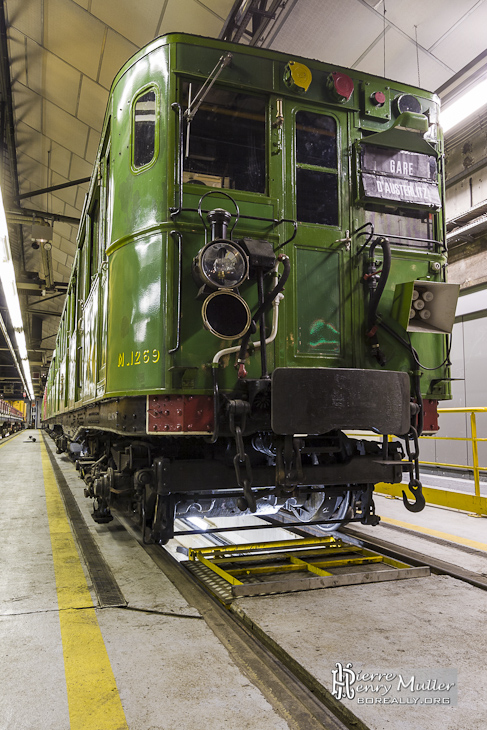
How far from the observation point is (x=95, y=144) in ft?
34.0

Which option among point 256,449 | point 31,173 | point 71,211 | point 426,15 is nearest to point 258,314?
point 256,449

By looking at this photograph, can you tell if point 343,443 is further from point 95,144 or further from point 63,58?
point 95,144

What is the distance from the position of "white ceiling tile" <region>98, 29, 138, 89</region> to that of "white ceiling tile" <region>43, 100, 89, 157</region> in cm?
173

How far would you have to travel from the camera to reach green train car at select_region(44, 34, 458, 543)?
312 cm

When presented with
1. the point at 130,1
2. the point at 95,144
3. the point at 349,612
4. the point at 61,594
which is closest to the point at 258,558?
the point at 349,612

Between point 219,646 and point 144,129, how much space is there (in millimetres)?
3273

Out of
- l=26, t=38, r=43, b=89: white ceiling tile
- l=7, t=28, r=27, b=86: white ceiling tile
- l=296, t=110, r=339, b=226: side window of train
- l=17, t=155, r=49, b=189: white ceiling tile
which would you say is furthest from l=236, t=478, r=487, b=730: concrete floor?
l=17, t=155, r=49, b=189: white ceiling tile

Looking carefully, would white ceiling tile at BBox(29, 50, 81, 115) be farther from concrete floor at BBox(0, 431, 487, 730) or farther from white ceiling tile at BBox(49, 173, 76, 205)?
concrete floor at BBox(0, 431, 487, 730)

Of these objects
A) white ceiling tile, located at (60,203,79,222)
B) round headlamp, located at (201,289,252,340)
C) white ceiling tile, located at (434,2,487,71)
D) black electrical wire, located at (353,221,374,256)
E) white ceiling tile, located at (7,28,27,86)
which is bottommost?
round headlamp, located at (201,289,252,340)

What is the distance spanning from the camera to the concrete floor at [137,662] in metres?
1.91

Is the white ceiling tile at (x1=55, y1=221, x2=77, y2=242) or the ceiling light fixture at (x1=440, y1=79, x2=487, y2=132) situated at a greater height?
the white ceiling tile at (x1=55, y1=221, x2=77, y2=242)

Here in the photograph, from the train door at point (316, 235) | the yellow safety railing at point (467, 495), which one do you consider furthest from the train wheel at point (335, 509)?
the yellow safety railing at point (467, 495)

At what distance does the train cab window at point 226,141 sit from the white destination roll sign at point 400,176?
0.83 m

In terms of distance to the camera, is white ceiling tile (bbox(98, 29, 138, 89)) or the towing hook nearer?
the towing hook
